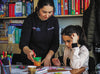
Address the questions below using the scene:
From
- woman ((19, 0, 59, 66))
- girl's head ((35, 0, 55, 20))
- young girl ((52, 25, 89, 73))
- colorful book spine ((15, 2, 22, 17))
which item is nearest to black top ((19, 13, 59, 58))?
woman ((19, 0, 59, 66))

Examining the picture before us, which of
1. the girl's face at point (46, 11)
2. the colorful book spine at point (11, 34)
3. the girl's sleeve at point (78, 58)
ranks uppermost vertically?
the girl's face at point (46, 11)

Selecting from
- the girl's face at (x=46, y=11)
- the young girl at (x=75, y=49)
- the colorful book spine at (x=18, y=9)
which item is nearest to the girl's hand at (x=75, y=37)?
the young girl at (x=75, y=49)

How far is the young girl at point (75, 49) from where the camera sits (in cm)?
172

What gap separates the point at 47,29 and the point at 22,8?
103 centimetres

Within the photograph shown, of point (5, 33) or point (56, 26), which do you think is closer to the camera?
point (56, 26)

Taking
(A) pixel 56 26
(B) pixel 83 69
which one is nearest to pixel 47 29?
(A) pixel 56 26

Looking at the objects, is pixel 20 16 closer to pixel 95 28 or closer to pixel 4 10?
pixel 4 10

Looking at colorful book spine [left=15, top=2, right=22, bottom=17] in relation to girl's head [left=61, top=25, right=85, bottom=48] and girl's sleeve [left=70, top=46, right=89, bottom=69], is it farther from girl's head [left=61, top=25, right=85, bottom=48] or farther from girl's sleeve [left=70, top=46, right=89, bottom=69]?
girl's sleeve [left=70, top=46, right=89, bottom=69]

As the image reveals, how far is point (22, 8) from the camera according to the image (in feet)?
10.0

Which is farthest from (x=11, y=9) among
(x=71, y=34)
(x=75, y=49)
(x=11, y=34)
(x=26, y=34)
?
(x=75, y=49)

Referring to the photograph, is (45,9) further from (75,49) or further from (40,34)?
(75,49)

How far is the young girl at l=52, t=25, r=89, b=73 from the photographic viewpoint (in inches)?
67.9

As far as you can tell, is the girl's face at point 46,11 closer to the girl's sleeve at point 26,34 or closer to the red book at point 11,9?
the girl's sleeve at point 26,34

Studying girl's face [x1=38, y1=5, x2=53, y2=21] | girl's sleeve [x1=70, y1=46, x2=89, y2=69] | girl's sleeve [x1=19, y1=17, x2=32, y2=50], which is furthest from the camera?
girl's sleeve [x1=19, y1=17, x2=32, y2=50]
